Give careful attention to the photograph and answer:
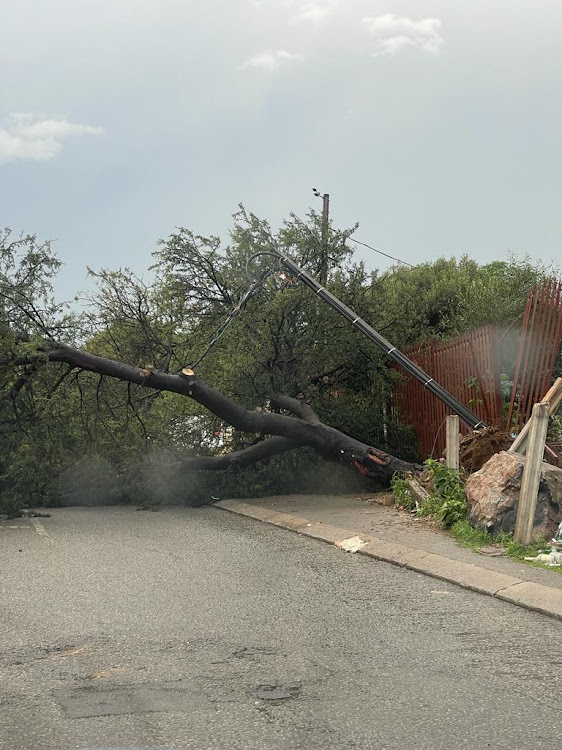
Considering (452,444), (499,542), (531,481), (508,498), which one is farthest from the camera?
(452,444)

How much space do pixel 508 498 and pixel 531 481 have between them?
38cm

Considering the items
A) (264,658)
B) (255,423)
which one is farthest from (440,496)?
(264,658)

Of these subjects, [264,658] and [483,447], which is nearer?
[264,658]

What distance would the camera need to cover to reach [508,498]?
8961 millimetres

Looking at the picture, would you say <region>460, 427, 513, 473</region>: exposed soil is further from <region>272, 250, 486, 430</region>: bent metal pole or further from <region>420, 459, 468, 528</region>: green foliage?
<region>272, 250, 486, 430</region>: bent metal pole

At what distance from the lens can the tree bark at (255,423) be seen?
12539mm

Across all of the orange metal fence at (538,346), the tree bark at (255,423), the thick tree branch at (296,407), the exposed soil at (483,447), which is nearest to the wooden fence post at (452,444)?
the exposed soil at (483,447)

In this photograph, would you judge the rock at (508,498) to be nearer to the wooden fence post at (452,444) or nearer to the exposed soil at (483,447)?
the wooden fence post at (452,444)

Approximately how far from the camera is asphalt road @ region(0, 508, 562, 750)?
388 cm

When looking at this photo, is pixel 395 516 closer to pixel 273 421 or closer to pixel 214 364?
pixel 273 421

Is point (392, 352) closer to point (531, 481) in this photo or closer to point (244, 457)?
point (244, 457)

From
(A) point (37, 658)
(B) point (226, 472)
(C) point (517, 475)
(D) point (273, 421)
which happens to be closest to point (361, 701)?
(A) point (37, 658)

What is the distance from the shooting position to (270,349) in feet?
48.6

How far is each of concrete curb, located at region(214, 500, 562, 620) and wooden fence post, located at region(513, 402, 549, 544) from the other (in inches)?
41.1
